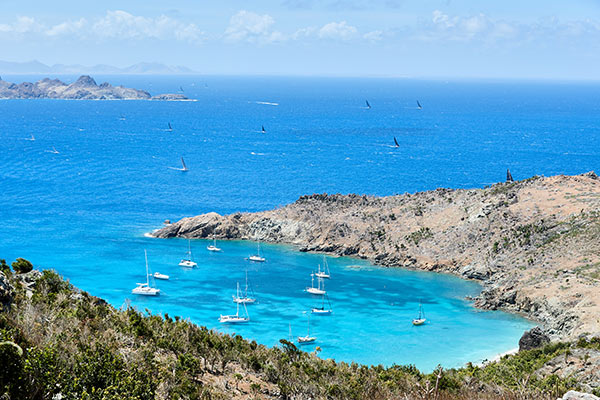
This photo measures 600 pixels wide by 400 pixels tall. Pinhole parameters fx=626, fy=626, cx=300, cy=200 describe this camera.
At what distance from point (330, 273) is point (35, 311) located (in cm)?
5201

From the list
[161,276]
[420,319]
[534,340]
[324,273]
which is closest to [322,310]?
[420,319]

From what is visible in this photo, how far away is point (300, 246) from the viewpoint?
83125 mm

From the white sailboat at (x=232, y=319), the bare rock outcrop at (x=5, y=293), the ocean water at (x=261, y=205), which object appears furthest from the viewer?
the white sailboat at (x=232, y=319)

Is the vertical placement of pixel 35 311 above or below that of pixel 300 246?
above

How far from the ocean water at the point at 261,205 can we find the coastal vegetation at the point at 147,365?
24253 mm

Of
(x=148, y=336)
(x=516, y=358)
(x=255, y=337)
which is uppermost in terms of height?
(x=148, y=336)

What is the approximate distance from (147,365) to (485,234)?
58983 mm

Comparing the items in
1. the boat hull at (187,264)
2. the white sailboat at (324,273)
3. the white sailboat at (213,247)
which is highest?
the white sailboat at (324,273)

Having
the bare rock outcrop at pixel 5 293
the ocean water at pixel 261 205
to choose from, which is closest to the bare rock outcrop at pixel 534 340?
the ocean water at pixel 261 205

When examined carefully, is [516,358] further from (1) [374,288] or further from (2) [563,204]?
(2) [563,204]

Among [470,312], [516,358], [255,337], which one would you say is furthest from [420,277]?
[516,358]

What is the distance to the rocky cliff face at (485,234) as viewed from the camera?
5884cm

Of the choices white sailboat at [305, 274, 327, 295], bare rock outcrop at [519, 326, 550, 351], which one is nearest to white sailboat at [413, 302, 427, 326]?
white sailboat at [305, 274, 327, 295]

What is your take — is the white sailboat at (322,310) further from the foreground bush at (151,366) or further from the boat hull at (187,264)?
the foreground bush at (151,366)
